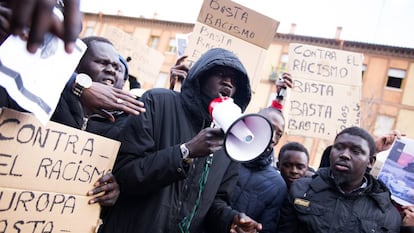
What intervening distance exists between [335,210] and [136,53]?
3696 mm

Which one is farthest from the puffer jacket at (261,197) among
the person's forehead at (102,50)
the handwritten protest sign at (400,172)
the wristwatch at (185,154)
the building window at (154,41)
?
the building window at (154,41)

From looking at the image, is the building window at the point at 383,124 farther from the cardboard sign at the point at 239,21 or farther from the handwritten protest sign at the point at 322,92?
the cardboard sign at the point at 239,21

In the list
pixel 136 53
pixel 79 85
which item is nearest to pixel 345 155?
pixel 79 85

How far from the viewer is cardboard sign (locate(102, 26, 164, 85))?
16.1ft

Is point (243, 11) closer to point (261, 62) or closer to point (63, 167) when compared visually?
point (261, 62)

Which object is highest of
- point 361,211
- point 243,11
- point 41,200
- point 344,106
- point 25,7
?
point 243,11

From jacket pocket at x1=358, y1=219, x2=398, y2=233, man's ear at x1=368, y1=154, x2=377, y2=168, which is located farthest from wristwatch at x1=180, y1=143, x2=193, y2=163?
man's ear at x1=368, y1=154, x2=377, y2=168

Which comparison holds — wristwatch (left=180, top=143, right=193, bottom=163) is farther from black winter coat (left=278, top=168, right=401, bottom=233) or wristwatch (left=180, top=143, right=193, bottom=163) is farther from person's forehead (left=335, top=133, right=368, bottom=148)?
person's forehead (left=335, top=133, right=368, bottom=148)

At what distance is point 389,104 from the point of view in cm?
2180

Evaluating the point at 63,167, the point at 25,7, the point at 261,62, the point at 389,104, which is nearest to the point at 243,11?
the point at 261,62

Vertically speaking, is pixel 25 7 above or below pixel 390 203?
above

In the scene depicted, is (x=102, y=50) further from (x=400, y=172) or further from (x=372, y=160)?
(x=400, y=172)

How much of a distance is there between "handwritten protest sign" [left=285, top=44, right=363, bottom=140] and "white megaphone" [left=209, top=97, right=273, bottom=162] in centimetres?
213

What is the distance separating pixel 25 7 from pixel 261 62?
2947 millimetres
